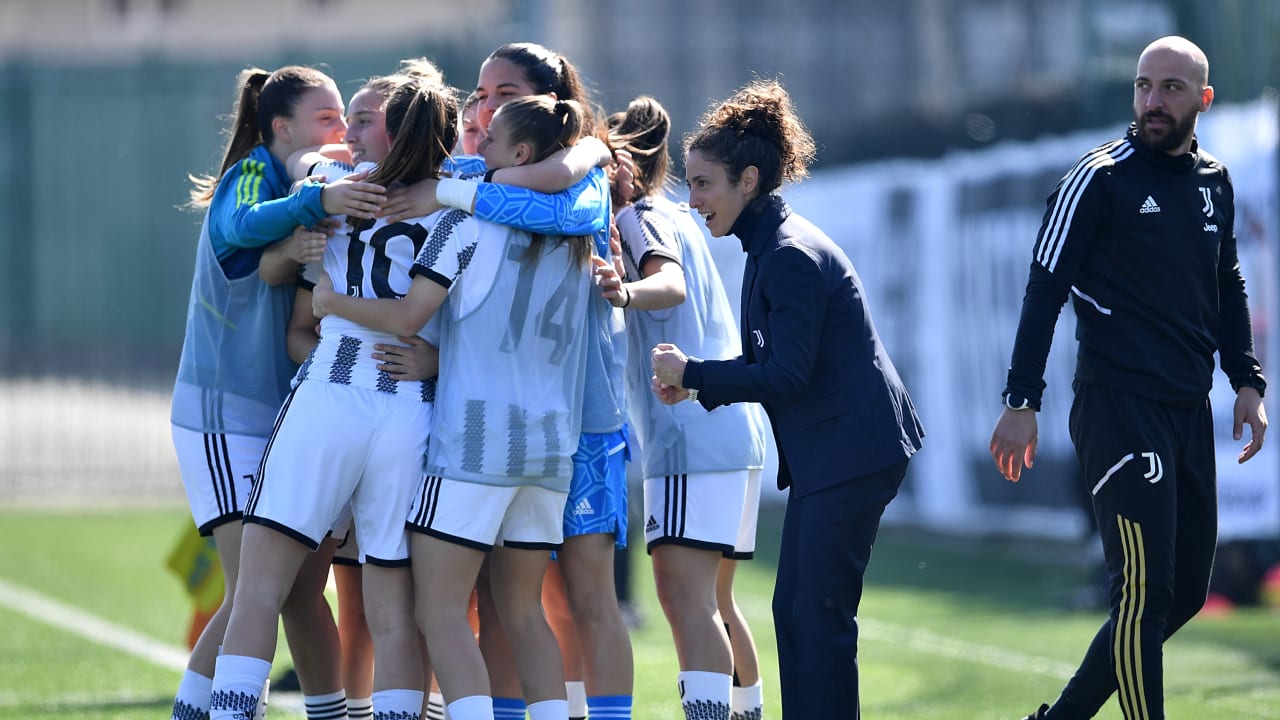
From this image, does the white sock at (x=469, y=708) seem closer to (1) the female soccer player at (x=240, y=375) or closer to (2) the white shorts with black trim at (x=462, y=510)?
(2) the white shorts with black trim at (x=462, y=510)

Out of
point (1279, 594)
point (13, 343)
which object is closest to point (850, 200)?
point (1279, 594)

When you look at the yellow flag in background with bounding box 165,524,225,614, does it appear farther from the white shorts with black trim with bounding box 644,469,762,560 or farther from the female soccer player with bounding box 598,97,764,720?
the white shorts with black trim with bounding box 644,469,762,560

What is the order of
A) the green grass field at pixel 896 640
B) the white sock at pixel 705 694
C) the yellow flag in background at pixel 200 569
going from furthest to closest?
the yellow flag in background at pixel 200 569 < the green grass field at pixel 896 640 < the white sock at pixel 705 694

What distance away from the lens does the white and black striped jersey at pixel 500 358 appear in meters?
4.55

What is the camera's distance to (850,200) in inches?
574

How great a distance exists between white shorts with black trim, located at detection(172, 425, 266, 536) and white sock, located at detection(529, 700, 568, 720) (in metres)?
1.12

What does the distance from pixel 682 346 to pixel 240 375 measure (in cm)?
143

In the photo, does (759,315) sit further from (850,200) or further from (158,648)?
(850,200)

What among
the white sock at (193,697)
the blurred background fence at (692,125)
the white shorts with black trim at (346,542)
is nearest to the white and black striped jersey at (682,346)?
the white shorts with black trim at (346,542)

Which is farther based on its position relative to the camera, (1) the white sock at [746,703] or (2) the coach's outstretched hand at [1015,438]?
(1) the white sock at [746,703]

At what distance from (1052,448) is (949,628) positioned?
105 inches

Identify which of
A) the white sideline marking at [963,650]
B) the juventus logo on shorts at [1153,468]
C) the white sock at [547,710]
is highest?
the juventus logo on shorts at [1153,468]

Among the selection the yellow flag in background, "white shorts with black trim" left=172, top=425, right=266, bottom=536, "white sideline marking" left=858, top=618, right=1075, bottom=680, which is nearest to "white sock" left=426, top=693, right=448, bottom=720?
"white shorts with black trim" left=172, top=425, right=266, bottom=536

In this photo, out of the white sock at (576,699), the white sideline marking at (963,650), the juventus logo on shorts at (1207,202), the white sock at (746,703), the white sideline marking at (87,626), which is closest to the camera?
the juventus logo on shorts at (1207,202)
